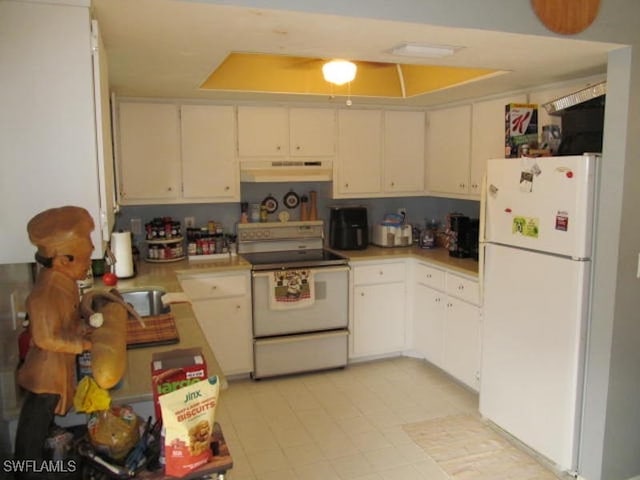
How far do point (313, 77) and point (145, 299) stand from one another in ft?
6.40

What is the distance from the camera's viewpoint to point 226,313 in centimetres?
383

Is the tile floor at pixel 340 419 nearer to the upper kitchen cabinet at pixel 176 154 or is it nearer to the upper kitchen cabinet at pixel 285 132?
the upper kitchen cabinet at pixel 176 154

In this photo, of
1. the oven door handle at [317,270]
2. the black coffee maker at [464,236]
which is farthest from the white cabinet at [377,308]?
the black coffee maker at [464,236]

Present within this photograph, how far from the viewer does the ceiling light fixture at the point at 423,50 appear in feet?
7.32

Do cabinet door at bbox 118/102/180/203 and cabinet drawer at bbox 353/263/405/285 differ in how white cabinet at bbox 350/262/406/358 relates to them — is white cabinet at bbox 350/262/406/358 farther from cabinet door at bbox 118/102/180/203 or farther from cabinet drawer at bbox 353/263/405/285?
cabinet door at bbox 118/102/180/203

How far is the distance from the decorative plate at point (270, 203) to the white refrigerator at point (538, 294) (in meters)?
1.96

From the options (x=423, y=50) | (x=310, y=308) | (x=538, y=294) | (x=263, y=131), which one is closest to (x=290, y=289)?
(x=310, y=308)

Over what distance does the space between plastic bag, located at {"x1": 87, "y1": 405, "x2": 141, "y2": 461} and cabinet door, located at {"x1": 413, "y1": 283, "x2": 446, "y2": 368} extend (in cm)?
285

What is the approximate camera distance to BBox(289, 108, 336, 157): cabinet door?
13.7 feet

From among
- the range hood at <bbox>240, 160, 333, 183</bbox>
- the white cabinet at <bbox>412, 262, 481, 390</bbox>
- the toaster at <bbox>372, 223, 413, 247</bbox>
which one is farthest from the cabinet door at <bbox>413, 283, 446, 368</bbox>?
the range hood at <bbox>240, 160, 333, 183</bbox>

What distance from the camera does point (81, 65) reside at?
5.11 ft

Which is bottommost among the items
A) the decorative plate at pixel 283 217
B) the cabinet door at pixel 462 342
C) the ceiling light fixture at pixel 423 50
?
the cabinet door at pixel 462 342

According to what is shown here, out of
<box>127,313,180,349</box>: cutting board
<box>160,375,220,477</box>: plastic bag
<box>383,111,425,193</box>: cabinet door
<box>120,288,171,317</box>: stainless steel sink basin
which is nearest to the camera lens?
<box>160,375,220,477</box>: plastic bag

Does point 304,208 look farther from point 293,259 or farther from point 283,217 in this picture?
point 293,259
